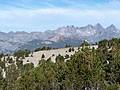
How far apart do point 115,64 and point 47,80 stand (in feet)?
82.6

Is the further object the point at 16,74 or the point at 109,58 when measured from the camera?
the point at 16,74

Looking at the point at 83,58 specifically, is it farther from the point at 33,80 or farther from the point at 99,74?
the point at 33,80

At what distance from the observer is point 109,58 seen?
11956cm

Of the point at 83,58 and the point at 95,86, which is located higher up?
the point at 83,58

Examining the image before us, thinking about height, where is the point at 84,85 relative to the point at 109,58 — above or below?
below

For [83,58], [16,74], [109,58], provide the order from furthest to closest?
[16,74] < [109,58] < [83,58]

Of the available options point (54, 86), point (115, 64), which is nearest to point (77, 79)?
point (115, 64)

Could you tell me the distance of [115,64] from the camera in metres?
111

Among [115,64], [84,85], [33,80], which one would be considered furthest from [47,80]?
[115,64]

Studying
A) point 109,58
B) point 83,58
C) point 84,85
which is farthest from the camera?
point 109,58

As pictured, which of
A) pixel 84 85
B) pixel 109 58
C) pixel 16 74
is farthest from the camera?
pixel 16 74

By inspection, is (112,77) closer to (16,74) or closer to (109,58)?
(109,58)

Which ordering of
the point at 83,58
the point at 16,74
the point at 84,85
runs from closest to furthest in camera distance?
1. the point at 83,58
2. the point at 84,85
3. the point at 16,74

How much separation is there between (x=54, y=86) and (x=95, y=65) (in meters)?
29.8
